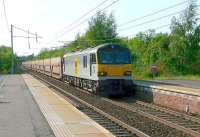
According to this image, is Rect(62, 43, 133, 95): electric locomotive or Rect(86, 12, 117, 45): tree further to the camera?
Rect(86, 12, 117, 45): tree

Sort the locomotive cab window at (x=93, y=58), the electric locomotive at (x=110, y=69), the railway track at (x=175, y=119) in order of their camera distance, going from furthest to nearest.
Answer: the locomotive cab window at (x=93, y=58), the electric locomotive at (x=110, y=69), the railway track at (x=175, y=119)

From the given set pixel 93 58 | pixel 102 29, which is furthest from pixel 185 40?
pixel 93 58

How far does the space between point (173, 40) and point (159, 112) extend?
4436 centimetres

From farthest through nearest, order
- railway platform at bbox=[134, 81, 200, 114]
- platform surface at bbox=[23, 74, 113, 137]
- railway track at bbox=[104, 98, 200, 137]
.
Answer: railway platform at bbox=[134, 81, 200, 114] < railway track at bbox=[104, 98, 200, 137] < platform surface at bbox=[23, 74, 113, 137]

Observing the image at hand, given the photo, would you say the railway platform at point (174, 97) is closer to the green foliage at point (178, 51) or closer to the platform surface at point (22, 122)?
the platform surface at point (22, 122)

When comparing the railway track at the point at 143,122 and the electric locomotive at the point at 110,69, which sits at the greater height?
the electric locomotive at the point at 110,69

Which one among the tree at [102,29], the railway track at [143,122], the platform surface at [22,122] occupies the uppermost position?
the tree at [102,29]

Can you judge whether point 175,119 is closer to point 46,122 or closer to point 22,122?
point 46,122

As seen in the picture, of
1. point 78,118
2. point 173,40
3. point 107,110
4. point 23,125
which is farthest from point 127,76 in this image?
point 173,40

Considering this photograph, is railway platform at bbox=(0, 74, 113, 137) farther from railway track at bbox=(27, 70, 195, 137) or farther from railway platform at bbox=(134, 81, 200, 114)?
railway platform at bbox=(134, 81, 200, 114)

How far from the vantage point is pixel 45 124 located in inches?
597

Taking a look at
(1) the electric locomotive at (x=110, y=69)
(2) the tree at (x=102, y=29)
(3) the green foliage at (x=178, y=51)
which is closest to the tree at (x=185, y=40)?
(3) the green foliage at (x=178, y=51)

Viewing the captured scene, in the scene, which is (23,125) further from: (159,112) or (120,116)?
(159,112)

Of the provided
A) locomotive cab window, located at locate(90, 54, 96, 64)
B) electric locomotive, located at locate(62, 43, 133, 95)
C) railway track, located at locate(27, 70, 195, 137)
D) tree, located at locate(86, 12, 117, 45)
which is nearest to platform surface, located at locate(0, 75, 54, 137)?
railway track, located at locate(27, 70, 195, 137)
